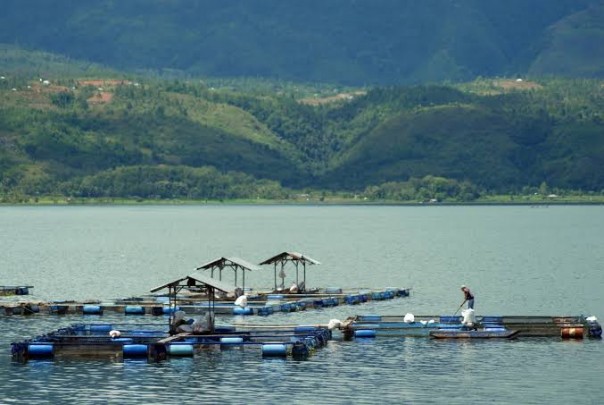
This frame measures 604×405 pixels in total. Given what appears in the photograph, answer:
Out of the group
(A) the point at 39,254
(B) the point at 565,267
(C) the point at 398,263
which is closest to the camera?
(B) the point at 565,267

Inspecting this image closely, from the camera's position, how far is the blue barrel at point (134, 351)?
80.6 metres

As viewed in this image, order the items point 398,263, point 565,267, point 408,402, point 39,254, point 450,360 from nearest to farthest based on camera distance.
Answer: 1. point 408,402
2. point 450,360
3. point 565,267
4. point 398,263
5. point 39,254

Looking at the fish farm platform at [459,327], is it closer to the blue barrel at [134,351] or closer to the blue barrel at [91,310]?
the blue barrel at [134,351]

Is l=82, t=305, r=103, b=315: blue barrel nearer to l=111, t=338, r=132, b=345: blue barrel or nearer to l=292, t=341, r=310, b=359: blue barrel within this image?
l=111, t=338, r=132, b=345: blue barrel

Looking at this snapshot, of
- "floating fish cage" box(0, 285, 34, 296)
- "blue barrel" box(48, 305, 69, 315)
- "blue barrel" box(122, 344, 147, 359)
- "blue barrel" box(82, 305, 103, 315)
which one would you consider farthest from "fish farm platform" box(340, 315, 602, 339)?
"floating fish cage" box(0, 285, 34, 296)

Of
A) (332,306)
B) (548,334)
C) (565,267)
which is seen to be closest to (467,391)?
(548,334)

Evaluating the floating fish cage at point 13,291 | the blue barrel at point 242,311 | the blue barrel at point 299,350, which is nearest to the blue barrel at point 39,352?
the blue barrel at point 299,350

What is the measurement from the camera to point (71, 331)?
8750 centimetres

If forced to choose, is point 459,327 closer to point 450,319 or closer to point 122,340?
point 450,319

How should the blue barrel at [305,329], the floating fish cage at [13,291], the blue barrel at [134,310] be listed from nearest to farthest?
1. the blue barrel at [305,329]
2. the blue barrel at [134,310]
3. the floating fish cage at [13,291]

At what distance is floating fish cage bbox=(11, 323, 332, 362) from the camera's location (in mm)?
80812

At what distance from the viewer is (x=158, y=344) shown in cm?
8038

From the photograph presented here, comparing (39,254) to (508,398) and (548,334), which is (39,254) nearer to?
(548,334)

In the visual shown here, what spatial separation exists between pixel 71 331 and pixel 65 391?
1589 cm
